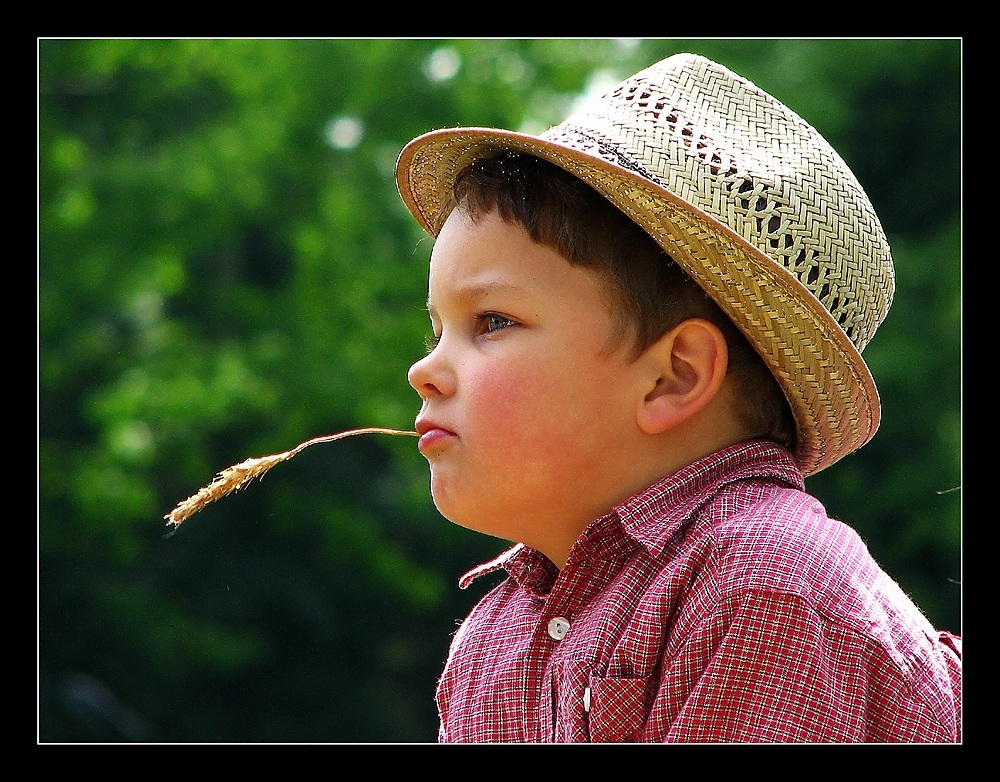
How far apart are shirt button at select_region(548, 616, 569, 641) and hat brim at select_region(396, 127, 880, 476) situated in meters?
0.43

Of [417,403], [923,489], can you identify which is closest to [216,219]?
[417,403]

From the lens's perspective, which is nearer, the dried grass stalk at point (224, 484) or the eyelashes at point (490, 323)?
the eyelashes at point (490, 323)

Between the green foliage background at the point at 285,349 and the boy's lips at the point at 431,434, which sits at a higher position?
the green foliage background at the point at 285,349

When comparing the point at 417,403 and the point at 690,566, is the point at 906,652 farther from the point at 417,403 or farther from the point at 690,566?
the point at 417,403

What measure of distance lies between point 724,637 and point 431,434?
0.48m

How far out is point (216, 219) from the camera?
8.85 meters

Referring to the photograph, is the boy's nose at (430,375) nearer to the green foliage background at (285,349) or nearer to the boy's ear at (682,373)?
the boy's ear at (682,373)

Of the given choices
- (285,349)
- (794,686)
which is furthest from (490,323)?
(285,349)

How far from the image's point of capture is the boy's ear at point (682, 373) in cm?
162

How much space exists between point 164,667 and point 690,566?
8.23 metres

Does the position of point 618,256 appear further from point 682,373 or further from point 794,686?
point 794,686

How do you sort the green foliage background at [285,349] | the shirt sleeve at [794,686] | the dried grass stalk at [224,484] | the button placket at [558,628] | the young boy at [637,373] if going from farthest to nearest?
the green foliage background at [285,349] → the dried grass stalk at [224,484] → the button placket at [558,628] → the young boy at [637,373] → the shirt sleeve at [794,686]

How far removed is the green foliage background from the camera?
28.2ft

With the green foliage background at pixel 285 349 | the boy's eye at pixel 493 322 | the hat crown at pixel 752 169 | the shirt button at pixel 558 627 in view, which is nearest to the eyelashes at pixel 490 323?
the boy's eye at pixel 493 322
